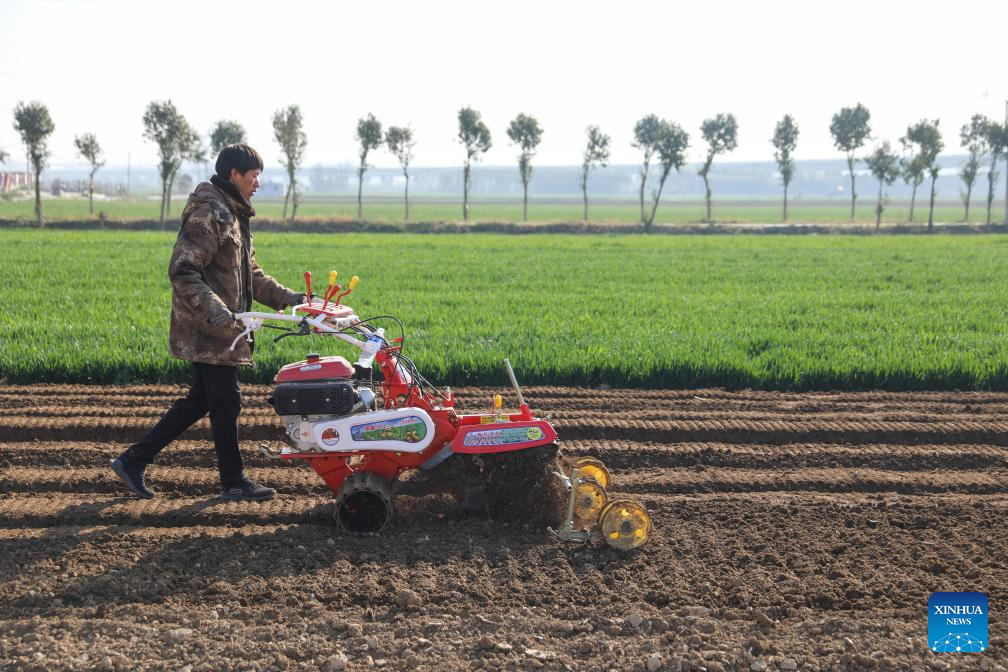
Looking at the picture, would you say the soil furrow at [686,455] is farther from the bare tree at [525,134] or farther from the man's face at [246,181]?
the bare tree at [525,134]

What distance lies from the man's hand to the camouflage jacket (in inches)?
1.2

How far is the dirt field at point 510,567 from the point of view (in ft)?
12.3

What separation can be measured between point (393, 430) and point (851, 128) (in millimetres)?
54412

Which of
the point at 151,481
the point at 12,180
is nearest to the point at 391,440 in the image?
the point at 151,481

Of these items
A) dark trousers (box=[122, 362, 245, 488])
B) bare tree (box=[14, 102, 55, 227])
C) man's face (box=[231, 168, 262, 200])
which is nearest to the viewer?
man's face (box=[231, 168, 262, 200])

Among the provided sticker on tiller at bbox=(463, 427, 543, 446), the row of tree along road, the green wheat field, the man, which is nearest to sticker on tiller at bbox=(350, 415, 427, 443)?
sticker on tiller at bbox=(463, 427, 543, 446)

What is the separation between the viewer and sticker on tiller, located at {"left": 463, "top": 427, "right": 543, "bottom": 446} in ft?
15.9

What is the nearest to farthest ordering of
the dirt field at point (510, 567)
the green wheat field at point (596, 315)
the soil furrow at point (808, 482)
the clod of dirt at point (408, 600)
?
1. the dirt field at point (510, 567)
2. the clod of dirt at point (408, 600)
3. the soil furrow at point (808, 482)
4. the green wheat field at point (596, 315)

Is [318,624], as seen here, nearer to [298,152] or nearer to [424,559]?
[424,559]

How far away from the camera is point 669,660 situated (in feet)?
12.1

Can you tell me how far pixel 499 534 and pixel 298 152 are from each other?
42909 millimetres

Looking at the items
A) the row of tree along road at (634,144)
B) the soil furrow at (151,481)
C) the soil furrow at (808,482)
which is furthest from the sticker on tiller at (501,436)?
the row of tree along road at (634,144)

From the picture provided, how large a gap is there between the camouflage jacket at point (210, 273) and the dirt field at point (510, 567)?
1.02 m

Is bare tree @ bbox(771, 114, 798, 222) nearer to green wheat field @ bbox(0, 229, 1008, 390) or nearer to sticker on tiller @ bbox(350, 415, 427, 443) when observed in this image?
green wheat field @ bbox(0, 229, 1008, 390)
